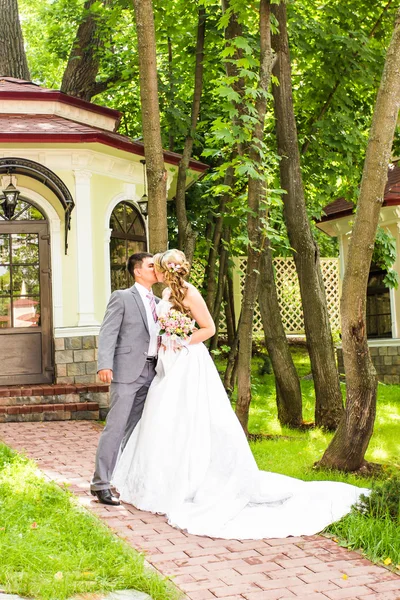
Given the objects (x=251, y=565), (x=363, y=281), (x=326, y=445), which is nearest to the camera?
(x=251, y=565)

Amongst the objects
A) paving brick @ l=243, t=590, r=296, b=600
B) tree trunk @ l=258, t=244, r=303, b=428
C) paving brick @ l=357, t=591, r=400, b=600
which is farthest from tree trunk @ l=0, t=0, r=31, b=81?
paving brick @ l=357, t=591, r=400, b=600

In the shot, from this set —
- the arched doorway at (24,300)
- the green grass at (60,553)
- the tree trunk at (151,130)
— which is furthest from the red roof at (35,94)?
the green grass at (60,553)

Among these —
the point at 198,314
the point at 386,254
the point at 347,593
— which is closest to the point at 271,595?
the point at 347,593

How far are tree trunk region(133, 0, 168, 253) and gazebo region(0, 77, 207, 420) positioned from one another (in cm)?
366

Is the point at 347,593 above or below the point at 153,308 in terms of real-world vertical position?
below

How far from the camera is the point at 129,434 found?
20.0 ft

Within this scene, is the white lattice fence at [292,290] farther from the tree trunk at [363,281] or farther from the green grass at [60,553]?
the green grass at [60,553]

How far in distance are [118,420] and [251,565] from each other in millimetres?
1827

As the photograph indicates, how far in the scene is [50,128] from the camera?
1141 cm

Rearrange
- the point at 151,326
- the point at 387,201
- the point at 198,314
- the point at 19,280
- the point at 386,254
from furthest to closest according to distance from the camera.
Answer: the point at 387,201 < the point at 386,254 < the point at 19,280 < the point at 151,326 < the point at 198,314

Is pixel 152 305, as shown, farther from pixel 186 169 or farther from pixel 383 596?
pixel 186 169

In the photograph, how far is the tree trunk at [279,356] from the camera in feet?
33.0

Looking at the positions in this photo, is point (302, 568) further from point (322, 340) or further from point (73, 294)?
point (73, 294)

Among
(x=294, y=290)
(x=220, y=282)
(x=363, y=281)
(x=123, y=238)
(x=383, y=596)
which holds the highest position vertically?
(x=123, y=238)
